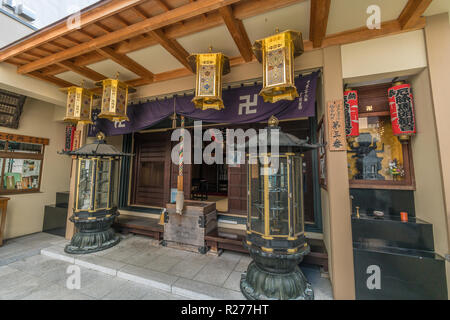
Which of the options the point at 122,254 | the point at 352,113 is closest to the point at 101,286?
the point at 122,254

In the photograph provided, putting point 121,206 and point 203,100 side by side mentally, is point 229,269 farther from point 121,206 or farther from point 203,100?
point 121,206

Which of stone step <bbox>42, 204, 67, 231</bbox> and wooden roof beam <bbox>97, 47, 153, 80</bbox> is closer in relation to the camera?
wooden roof beam <bbox>97, 47, 153, 80</bbox>

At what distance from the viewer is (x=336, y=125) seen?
2451 millimetres

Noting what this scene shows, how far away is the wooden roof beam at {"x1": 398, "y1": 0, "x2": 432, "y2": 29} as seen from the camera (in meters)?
1.96

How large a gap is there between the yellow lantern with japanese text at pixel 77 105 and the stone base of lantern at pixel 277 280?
430cm

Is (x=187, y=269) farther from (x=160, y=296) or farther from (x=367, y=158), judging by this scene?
(x=367, y=158)

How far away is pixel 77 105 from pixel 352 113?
5.19 metres

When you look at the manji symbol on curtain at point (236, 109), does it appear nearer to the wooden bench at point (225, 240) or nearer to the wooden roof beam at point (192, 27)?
the wooden roof beam at point (192, 27)

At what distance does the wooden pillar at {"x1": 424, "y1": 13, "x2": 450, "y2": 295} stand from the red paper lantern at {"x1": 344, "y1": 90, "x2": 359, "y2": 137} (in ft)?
2.41

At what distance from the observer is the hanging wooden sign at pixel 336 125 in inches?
94.6

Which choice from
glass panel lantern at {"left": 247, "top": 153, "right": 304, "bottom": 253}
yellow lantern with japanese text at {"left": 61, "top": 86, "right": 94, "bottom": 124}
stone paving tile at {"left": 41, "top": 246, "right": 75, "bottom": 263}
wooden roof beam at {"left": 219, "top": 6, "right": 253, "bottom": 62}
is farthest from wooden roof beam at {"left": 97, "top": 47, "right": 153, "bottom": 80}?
stone paving tile at {"left": 41, "top": 246, "right": 75, "bottom": 263}

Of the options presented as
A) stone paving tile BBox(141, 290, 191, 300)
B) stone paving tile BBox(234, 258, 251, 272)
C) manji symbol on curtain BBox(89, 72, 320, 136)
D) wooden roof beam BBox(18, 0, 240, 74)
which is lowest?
stone paving tile BBox(141, 290, 191, 300)

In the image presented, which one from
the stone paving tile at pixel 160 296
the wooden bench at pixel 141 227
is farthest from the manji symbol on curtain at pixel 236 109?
the stone paving tile at pixel 160 296

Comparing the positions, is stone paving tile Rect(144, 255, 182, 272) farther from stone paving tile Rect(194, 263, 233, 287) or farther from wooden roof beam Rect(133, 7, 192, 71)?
wooden roof beam Rect(133, 7, 192, 71)
